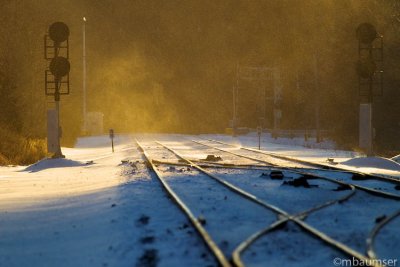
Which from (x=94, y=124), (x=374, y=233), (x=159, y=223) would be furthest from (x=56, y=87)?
(x=94, y=124)

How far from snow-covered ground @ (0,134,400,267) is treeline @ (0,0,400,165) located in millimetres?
22551

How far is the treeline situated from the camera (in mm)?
39719

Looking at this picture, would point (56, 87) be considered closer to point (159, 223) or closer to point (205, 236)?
point (159, 223)

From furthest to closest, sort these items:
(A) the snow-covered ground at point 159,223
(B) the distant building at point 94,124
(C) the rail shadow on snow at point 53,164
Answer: (B) the distant building at point 94,124, (C) the rail shadow on snow at point 53,164, (A) the snow-covered ground at point 159,223

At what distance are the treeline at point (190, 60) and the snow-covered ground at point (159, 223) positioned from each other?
2255 centimetres

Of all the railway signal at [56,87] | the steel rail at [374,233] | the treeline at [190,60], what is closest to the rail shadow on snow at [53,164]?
the railway signal at [56,87]

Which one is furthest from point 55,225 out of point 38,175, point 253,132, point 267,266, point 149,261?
point 253,132

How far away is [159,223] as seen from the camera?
890 centimetres

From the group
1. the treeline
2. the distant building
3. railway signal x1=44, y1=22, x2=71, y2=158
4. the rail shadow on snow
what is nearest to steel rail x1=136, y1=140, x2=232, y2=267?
the rail shadow on snow

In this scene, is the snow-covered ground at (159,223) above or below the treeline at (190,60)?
below

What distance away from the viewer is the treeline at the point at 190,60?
1564 inches

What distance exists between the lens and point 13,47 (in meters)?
37.9

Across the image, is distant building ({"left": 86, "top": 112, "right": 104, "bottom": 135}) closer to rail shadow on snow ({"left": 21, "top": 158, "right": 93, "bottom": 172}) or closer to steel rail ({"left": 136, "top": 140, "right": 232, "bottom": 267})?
rail shadow on snow ({"left": 21, "top": 158, "right": 93, "bottom": 172})

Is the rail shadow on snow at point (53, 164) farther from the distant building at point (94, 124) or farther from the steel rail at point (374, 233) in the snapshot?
the distant building at point (94, 124)
